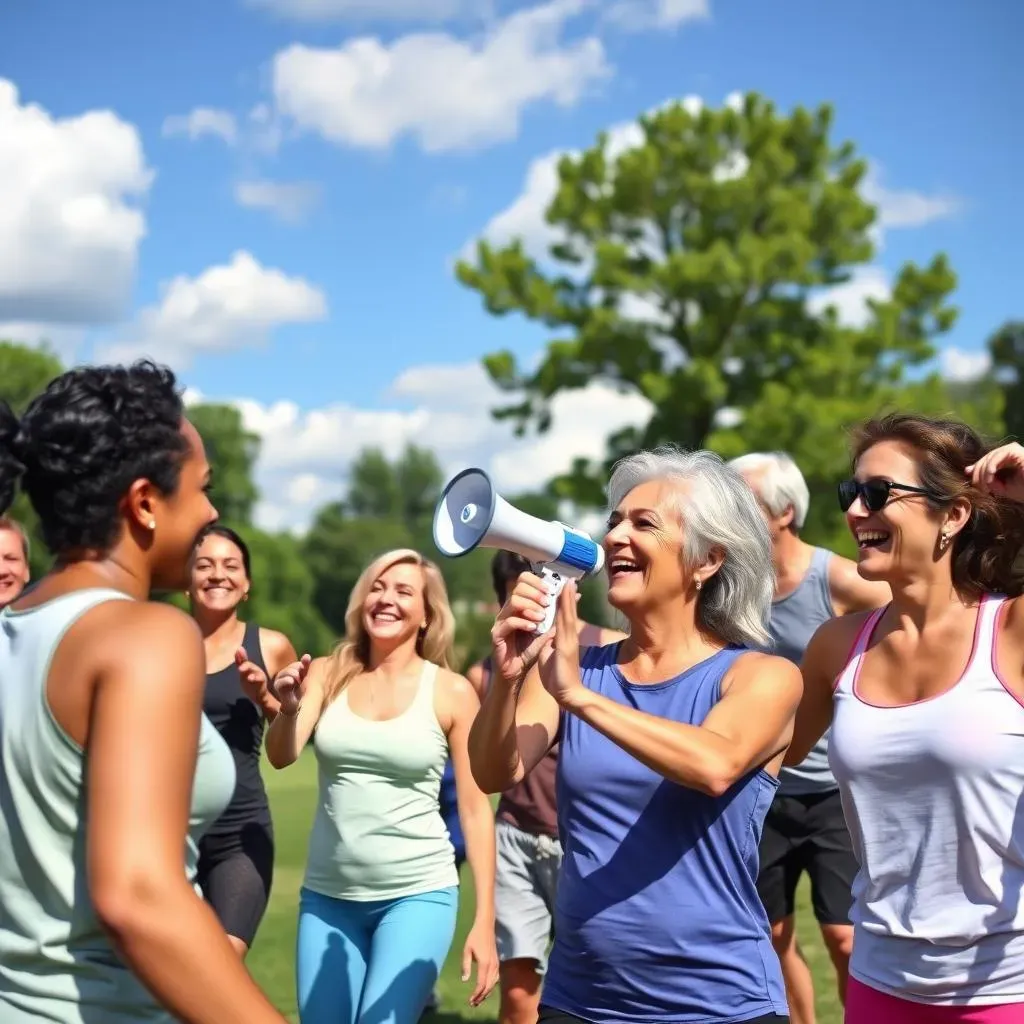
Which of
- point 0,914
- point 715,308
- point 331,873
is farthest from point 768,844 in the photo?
point 715,308

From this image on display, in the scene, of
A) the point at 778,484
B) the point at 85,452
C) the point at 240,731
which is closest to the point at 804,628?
the point at 778,484

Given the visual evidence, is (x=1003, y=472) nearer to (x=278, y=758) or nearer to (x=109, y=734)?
(x=109, y=734)

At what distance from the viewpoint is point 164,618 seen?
2.15m

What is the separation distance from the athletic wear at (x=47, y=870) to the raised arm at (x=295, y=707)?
280cm

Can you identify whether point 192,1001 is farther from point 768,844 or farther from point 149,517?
point 768,844

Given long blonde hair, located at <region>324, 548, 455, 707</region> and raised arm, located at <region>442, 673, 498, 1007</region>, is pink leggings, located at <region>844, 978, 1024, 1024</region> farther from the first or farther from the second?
long blonde hair, located at <region>324, 548, 455, 707</region>

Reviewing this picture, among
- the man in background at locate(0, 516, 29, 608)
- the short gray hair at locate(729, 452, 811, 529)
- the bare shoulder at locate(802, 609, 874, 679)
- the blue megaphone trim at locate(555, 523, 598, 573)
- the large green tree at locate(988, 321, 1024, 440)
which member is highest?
the large green tree at locate(988, 321, 1024, 440)

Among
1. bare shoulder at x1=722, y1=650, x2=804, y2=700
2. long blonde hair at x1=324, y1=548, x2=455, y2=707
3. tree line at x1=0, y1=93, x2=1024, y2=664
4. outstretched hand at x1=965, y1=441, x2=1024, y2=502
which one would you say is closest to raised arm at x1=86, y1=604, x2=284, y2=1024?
bare shoulder at x1=722, y1=650, x2=804, y2=700

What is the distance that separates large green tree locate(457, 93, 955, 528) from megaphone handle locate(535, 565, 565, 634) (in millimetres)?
27225

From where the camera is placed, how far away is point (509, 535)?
3.30m

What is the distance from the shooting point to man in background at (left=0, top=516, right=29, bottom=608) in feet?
19.0

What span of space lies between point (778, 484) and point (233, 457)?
170 feet

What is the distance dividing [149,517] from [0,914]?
0.71 m

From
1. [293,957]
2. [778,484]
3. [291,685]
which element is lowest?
[293,957]
